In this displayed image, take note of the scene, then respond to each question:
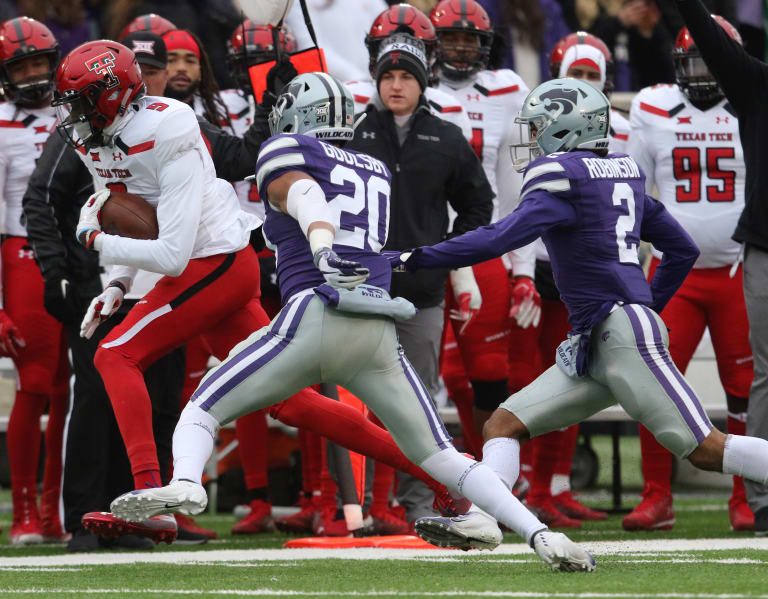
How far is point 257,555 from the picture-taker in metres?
6.16

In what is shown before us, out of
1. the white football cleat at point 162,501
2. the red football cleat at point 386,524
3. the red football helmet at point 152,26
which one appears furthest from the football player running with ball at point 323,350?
the red football helmet at point 152,26

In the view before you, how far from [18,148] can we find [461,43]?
87.4 inches

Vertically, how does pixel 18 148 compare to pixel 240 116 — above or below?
below

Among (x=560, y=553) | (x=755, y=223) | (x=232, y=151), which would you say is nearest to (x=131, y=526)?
(x=560, y=553)

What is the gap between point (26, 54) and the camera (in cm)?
720

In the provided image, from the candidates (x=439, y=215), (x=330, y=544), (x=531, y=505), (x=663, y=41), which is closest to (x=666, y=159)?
(x=439, y=215)

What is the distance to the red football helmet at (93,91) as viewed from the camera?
18.8 ft

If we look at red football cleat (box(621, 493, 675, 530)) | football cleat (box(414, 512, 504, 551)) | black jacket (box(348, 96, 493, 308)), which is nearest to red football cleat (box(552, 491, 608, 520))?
red football cleat (box(621, 493, 675, 530))

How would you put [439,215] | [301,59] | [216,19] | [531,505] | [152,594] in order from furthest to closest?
[216,19] → [531,505] → [439,215] → [301,59] → [152,594]

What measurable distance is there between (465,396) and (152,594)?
137 inches

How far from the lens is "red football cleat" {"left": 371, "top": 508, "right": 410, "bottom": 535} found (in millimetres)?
6988

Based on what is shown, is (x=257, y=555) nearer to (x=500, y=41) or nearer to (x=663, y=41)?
(x=500, y=41)

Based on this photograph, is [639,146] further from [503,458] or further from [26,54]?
[26,54]

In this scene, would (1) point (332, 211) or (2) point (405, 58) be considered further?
(2) point (405, 58)
